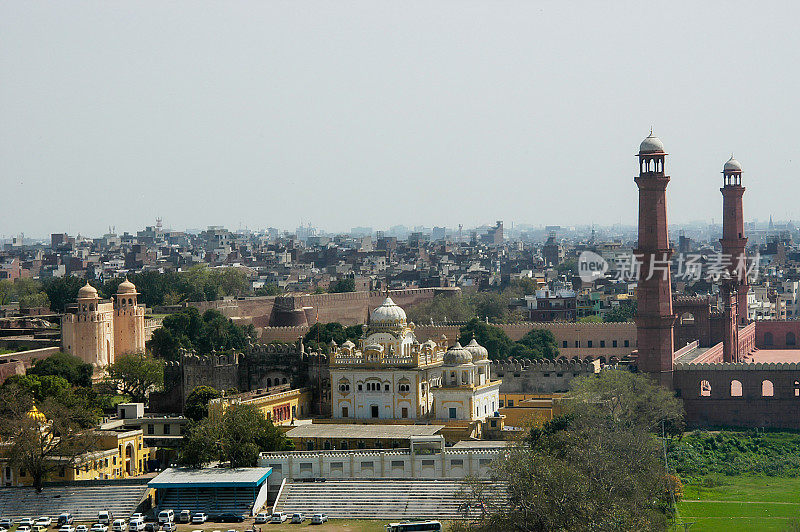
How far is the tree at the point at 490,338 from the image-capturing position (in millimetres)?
69438

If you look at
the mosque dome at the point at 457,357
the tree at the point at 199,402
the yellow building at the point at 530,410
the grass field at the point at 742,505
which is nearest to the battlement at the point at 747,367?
the yellow building at the point at 530,410

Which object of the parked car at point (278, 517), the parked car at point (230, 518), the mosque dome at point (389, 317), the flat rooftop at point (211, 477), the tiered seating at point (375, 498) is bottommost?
the parked car at point (230, 518)

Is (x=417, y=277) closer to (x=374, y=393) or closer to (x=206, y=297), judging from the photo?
(x=206, y=297)

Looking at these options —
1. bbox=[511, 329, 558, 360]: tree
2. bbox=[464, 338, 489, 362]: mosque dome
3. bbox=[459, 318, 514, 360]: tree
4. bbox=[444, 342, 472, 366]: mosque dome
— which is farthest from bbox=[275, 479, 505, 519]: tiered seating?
bbox=[511, 329, 558, 360]: tree

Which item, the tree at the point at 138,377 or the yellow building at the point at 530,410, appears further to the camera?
the tree at the point at 138,377

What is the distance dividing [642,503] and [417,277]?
323 feet

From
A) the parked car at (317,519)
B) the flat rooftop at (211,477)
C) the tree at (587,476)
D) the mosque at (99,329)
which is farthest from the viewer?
the mosque at (99,329)

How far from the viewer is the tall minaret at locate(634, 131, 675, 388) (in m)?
59.1

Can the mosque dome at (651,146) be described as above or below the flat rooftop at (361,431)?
above

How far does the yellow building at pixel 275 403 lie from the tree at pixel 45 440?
4308mm

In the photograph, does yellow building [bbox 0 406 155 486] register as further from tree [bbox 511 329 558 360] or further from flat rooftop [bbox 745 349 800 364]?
flat rooftop [bbox 745 349 800 364]

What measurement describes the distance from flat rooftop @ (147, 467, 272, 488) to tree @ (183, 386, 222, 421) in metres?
4.82

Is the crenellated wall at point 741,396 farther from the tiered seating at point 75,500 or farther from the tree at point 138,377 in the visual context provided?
the tiered seating at point 75,500

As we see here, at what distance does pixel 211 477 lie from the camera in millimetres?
44188
